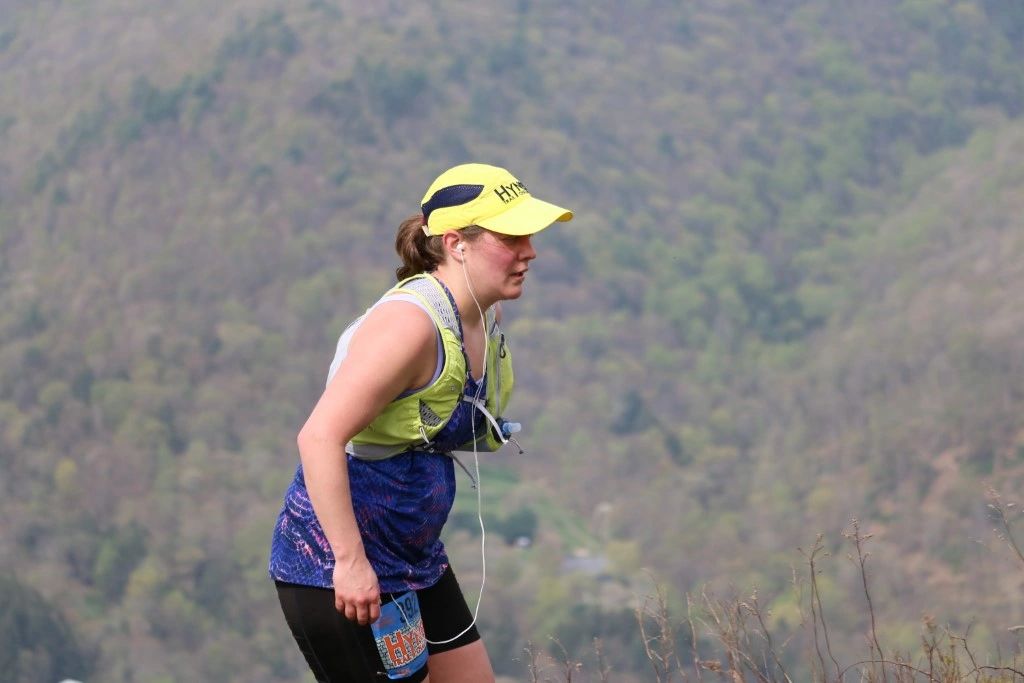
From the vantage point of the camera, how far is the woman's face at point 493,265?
2.36 metres

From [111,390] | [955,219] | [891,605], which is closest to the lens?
[891,605]

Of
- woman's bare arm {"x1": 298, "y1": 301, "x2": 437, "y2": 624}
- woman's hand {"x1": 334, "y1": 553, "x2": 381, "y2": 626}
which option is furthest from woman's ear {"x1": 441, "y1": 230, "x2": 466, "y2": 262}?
woman's hand {"x1": 334, "y1": 553, "x2": 381, "y2": 626}

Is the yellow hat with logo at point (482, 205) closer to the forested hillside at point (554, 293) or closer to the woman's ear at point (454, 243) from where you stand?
the woman's ear at point (454, 243)

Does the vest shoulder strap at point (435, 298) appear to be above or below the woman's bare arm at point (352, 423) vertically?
above

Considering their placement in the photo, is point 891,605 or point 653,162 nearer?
point 891,605

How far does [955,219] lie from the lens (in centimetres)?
3166

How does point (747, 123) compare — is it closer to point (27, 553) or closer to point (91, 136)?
point (91, 136)

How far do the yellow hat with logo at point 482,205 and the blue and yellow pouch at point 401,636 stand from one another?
643mm

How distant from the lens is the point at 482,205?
2.36 meters

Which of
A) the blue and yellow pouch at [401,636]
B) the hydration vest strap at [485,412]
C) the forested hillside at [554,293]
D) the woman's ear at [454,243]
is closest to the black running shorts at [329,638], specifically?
the blue and yellow pouch at [401,636]

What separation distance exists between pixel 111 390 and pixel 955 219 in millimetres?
19359

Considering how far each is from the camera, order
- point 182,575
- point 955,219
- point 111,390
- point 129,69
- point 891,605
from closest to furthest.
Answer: point 891,605, point 182,575, point 111,390, point 955,219, point 129,69

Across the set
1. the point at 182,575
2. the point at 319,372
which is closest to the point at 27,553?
the point at 182,575

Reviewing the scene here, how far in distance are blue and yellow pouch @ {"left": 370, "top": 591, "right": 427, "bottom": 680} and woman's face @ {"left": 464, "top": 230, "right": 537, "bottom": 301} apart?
54 cm
